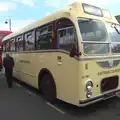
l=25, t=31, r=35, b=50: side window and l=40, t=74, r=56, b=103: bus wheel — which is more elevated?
l=25, t=31, r=35, b=50: side window

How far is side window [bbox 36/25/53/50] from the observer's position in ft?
27.2

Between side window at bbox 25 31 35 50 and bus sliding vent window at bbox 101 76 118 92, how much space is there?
11.3 feet

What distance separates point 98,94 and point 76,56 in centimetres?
124

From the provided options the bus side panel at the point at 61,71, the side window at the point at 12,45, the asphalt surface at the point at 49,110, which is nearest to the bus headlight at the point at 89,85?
the bus side panel at the point at 61,71

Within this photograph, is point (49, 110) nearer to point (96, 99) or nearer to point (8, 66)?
point (96, 99)

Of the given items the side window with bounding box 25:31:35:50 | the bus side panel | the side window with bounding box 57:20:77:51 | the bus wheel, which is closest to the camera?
the bus side panel

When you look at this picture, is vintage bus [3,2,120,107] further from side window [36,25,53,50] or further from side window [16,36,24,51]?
side window [16,36,24,51]

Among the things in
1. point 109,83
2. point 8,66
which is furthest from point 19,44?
point 109,83

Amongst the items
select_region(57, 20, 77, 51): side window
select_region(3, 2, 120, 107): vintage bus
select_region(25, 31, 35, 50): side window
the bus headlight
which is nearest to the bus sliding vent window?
select_region(3, 2, 120, 107): vintage bus

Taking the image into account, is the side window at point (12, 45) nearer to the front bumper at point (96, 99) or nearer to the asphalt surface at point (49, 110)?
the asphalt surface at point (49, 110)

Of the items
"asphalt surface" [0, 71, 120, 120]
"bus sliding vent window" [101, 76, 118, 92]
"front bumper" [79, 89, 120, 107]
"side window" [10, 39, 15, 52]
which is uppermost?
"side window" [10, 39, 15, 52]

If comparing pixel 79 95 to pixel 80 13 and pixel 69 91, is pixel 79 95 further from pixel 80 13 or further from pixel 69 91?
pixel 80 13

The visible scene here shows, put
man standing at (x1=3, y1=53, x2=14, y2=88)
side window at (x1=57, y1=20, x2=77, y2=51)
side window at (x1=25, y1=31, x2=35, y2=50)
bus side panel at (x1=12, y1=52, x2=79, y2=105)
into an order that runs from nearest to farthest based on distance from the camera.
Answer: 1. bus side panel at (x1=12, y1=52, x2=79, y2=105)
2. side window at (x1=57, y1=20, x2=77, y2=51)
3. side window at (x1=25, y1=31, x2=35, y2=50)
4. man standing at (x1=3, y1=53, x2=14, y2=88)

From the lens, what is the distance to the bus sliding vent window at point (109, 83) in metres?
7.39
